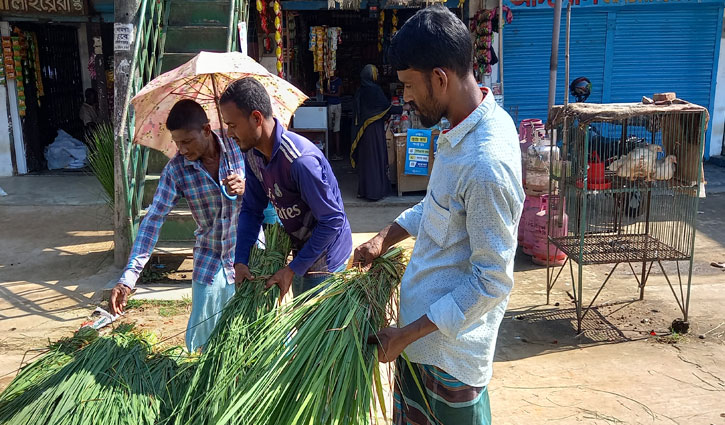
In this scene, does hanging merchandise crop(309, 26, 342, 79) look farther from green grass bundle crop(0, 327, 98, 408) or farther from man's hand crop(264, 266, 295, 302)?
green grass bundle crop(0, 327, 98, 408)

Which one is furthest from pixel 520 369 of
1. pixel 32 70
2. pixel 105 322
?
pixel 32 70

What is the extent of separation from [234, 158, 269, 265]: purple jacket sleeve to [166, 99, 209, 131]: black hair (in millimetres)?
268

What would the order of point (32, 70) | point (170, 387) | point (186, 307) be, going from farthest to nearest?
point (32, 70) → point (186, 307) → point (170, 387)

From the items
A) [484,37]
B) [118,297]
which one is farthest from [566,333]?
[484,37]

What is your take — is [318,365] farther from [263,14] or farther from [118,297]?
[263,14]

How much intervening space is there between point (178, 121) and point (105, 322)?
1644 millimetres

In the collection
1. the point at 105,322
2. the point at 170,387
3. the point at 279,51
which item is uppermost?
the point at 279,51

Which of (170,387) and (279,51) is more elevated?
(279,51)

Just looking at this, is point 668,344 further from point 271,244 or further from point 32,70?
point 32,70

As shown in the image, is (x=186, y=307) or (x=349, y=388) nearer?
(x=349, y=388)

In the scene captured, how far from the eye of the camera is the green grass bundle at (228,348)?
1.74 m

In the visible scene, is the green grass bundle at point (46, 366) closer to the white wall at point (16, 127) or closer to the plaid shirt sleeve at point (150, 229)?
the plaid shirt sleeve at point (150, 229)

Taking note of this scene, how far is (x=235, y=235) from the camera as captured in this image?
9.23ft

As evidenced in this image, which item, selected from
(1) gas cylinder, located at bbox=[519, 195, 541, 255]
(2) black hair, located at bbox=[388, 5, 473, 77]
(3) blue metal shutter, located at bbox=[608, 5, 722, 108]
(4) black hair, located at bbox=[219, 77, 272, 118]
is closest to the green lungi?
(2) black hair, located at bbox=[388, 5, 473, 77]
